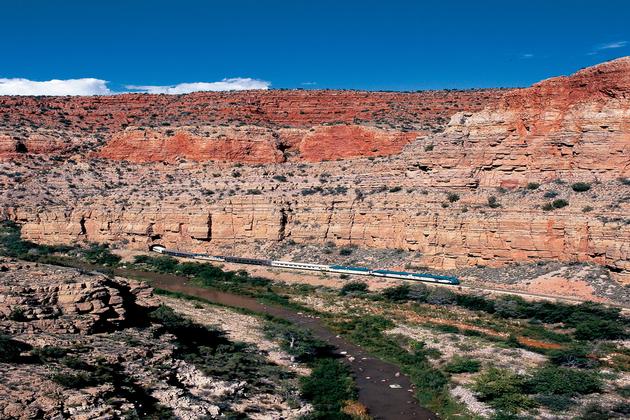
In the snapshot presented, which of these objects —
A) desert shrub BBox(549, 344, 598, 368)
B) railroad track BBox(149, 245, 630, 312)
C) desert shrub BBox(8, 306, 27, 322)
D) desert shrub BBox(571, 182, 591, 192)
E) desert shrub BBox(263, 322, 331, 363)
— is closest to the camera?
desert shrub BBox(8, 306, 27, 322)

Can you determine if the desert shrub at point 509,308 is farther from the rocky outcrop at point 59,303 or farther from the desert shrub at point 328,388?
the rocky outcrop at point 59,303

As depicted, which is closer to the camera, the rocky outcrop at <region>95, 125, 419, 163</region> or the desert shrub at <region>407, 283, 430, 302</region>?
the desert shrub at <region>407, 283, 430, 302</region>

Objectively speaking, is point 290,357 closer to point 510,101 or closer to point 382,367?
point 382,367

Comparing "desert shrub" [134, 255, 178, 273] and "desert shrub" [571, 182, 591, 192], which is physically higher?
"desert shrub" [571, 182, 591, 192]

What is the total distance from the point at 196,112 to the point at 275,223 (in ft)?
100.0

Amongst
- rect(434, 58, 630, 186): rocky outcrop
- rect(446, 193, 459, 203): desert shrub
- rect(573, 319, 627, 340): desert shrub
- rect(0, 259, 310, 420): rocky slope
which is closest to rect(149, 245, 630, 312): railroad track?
rect(573, 319, 627, 340): desert shrub

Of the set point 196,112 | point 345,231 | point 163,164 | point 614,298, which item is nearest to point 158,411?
A: point 614,298

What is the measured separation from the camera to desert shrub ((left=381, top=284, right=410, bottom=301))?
116 feet

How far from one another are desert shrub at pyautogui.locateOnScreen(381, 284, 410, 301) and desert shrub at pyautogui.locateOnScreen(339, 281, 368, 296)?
1.67m

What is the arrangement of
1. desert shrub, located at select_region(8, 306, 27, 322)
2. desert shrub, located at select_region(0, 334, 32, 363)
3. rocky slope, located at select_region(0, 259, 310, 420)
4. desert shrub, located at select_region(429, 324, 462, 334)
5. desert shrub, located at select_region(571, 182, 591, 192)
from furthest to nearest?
desert shrub, located at select_region(571, 182, 591, 192) < desert shrub, located at select_region(429, 324, 462, 334) < desert shrub, located at select_region(8, 306, 27, 322) < desert shrub, located at select_region(0, 334, 32, 363) < rocky slope, located at select_region(0, 259, 310, 420)

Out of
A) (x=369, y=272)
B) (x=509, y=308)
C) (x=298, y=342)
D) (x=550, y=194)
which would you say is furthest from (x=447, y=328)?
(x=550, y=194)

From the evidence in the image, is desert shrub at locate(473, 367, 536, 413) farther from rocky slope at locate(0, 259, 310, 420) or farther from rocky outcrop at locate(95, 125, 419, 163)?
rocky outcrop at locate(95, 125, 419, 163)

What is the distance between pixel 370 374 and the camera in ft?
78.2

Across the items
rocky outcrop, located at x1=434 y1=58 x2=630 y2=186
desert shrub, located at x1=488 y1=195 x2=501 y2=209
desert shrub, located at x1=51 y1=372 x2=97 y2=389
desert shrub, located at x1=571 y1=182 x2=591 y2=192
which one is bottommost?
desert shrub, located at x1=51 y1=372 x2=97 y2=389
